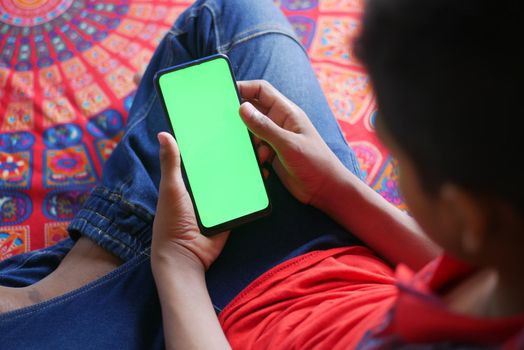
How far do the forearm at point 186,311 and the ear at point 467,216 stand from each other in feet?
0.95

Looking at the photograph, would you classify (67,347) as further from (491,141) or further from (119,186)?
(491,141)

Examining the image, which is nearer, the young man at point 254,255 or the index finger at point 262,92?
the young man at point 254,255

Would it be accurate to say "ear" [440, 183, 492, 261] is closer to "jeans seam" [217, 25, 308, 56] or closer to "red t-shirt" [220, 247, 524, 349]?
"red t-shirt" [220, 247, 524, 349]

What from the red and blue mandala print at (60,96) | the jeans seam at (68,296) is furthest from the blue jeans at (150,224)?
the red and blue mandala print at (60,96)

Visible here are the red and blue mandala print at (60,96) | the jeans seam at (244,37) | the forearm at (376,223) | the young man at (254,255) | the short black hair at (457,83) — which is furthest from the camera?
the red and blue mandala print at (60,96)

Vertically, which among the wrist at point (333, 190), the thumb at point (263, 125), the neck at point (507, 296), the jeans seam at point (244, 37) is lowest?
the wrist at point (333, 190)

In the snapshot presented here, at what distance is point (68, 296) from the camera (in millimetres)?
601

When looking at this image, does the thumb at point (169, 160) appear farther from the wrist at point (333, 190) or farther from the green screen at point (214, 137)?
the wrist at point (333, 190)

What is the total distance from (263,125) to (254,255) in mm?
140

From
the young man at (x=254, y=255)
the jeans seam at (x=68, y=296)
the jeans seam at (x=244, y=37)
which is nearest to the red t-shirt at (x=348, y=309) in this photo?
the young man at (x=254, y=255)

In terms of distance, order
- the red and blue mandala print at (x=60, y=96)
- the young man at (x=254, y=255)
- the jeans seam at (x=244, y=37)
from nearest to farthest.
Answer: the young man at (x=254, y=255) → the jeans seam at (x=244, y=37) → the red and blue mandala print at (x=60, y=96)

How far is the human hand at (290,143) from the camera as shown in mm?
634

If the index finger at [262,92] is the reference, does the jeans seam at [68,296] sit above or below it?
below

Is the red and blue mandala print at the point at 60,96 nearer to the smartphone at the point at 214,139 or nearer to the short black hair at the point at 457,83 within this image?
the smartphone at the point at 214,139
